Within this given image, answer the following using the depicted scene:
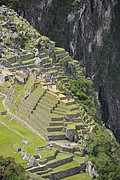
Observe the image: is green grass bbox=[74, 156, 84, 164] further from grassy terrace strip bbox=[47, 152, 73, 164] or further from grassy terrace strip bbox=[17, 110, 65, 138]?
grassy terrace strip bbox=[17, 110, 65, 138]

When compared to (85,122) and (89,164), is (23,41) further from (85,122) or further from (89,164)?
(89,164)

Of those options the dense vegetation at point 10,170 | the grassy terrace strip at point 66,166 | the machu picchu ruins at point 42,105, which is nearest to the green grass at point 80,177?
the machu picchu ruins at point 42,105

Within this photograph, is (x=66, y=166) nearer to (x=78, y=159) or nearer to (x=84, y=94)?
(x=78, y=159)

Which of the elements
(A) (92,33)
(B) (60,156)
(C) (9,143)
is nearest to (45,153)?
(B) (60,156)

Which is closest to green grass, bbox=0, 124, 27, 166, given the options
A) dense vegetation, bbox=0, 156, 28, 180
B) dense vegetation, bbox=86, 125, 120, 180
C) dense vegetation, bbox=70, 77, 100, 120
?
dense vegetation, bbox=0, 156, 28, 180

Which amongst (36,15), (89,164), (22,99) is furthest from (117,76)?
(89,164)

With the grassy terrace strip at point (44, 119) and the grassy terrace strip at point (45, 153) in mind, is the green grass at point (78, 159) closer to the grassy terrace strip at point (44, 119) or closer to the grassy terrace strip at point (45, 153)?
the grassy terrace strip at point (45, 153)
